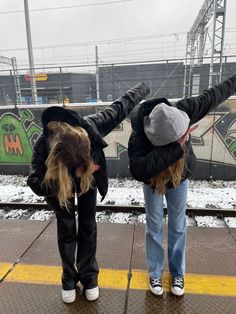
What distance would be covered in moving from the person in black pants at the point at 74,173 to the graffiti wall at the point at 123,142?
4.89m

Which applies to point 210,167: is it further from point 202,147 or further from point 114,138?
point 114,138

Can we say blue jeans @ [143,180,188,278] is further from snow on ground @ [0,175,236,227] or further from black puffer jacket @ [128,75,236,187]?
snow on ground @ [0,175,236,227]

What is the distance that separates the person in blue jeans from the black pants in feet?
1.71

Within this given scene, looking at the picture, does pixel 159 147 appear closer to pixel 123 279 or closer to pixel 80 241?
pixel 80 241

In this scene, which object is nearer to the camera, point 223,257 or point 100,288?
point 100,288

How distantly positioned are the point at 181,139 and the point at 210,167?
559 centimetres

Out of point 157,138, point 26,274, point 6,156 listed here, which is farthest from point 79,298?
point 6,156

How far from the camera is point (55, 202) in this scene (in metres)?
2.38

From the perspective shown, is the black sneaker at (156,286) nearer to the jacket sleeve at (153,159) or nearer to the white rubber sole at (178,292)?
the white rubber sole at (178,292)

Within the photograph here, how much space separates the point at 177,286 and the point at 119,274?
0.69m

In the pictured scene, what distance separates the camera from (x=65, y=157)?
6.97 feet

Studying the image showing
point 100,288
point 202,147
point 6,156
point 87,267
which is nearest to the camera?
point 87,267

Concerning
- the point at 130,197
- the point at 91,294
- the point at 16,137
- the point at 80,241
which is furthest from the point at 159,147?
the point at 16,137

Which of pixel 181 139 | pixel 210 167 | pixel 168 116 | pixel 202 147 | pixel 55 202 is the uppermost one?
pixel 168 116
